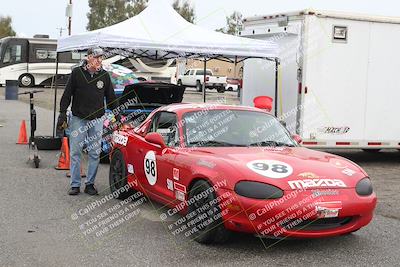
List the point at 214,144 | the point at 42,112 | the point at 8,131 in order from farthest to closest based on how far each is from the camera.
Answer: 1. the point at 42,112
2. the point at 8,131
3. the point at 214,144

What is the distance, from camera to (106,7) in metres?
76.3

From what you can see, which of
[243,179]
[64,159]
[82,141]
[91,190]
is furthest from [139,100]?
[243,179]

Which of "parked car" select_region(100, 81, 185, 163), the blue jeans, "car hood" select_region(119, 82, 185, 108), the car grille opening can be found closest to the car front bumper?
the car grille opening

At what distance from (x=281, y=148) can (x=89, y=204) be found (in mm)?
2608

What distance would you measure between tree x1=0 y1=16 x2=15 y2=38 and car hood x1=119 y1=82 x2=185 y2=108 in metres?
78.6

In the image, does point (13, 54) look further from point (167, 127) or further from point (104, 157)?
point (167, 127)

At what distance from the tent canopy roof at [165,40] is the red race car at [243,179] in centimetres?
329

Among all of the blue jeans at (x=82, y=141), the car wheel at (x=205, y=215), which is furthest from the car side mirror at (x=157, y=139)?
the blue jeans at (x=82, y=141)

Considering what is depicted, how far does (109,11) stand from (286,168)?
244 ft

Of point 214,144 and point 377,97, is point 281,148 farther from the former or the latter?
point 377,97

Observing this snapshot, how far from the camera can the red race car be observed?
4.93 metres

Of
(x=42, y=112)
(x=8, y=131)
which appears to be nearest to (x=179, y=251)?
(x=8, y=131)

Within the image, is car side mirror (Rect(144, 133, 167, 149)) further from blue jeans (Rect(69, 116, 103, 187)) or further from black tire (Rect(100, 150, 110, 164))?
black tire (Rect(100, 150, 110, 164))

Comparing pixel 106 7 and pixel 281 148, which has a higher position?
pixel 106 7
